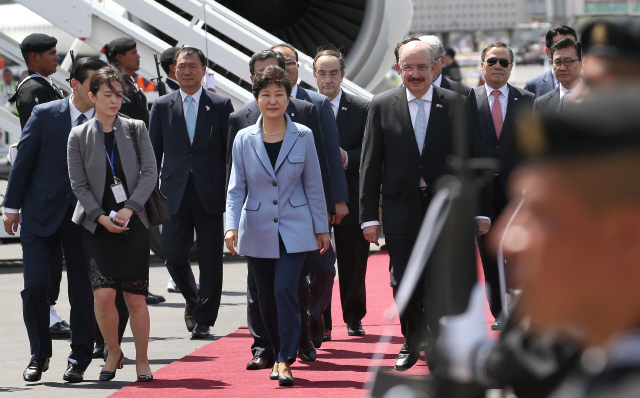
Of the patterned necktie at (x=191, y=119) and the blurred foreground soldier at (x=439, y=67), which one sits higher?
the blurred foreground soldier at (x=439, y=67)

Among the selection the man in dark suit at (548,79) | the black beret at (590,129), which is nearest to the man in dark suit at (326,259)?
the man in dark suit at (548,79)

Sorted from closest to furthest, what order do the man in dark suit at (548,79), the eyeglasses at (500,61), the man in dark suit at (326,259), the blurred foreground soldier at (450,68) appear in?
the man in dark suit at (326,259) → the eyeglasses at (500,61) → the man in dark suit at (548,79) → the blurred foreground soldier at (450,68)

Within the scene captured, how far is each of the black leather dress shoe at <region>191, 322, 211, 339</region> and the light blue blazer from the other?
1.40 metres

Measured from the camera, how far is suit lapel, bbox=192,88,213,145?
21.7ft

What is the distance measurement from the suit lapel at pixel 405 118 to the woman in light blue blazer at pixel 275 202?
1.73 feet

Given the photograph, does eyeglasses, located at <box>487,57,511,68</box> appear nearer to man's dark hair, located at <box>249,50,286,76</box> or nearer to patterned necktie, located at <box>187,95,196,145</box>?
man's dark hair, located at <box>249,50,286,76</box>

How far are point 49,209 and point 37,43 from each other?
1.76m

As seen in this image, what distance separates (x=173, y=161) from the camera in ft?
21.9

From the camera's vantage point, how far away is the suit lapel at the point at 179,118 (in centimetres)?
667

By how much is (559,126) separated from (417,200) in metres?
4.20

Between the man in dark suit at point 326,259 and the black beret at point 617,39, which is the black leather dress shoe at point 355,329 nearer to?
the man in dark suit at point 326,259

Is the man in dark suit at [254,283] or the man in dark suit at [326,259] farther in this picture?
the man in dark suit at [326,259]

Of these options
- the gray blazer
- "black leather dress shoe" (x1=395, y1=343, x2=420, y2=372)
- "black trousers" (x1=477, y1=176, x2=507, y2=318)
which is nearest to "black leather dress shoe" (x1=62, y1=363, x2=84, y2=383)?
the gray blazer

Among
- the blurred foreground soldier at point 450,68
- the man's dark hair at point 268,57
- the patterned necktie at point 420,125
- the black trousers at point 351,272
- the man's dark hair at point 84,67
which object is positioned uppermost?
the blurred foreground soldier at point 450,68
